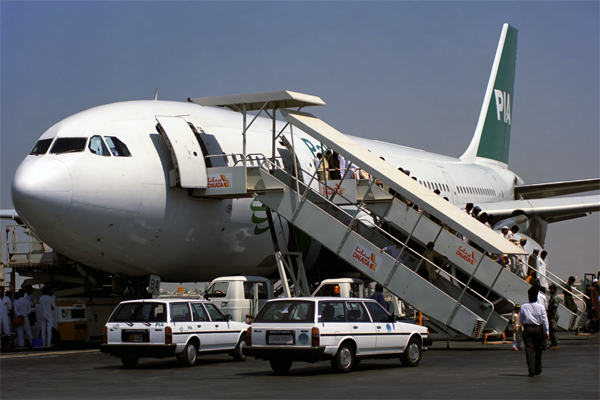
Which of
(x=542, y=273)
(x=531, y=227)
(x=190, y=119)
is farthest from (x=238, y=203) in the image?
(x=531, y=227)

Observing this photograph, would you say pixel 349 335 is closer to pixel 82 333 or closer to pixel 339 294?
pixel 339 294

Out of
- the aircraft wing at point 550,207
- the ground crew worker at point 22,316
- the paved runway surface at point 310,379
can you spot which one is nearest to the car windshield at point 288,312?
the paved runway surface at point 310,379

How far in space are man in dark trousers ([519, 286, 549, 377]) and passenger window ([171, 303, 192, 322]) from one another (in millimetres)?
5602

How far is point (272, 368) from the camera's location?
1251 centimetres

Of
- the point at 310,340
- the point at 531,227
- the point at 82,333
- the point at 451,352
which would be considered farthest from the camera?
the point at 531,227

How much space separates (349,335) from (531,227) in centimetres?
1636

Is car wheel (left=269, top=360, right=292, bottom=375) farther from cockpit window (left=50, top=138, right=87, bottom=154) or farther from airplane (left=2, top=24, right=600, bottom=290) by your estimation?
cockpit window (left=50, top=138, right=87, bottom=154)

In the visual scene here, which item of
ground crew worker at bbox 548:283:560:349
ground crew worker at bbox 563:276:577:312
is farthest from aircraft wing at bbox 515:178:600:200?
ground crew worker at bbox 548:283:560:349

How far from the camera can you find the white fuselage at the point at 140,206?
14898mm

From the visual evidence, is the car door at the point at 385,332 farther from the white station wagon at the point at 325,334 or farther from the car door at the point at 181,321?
the car door at the point at 181,321

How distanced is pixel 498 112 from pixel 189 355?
2782 centimetres

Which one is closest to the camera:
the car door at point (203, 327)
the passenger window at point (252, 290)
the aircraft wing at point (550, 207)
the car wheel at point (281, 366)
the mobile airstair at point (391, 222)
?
the car wheel at point (281, 366)

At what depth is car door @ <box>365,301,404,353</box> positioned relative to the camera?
12727mm

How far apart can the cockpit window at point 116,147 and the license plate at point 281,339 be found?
5523 millimetres
